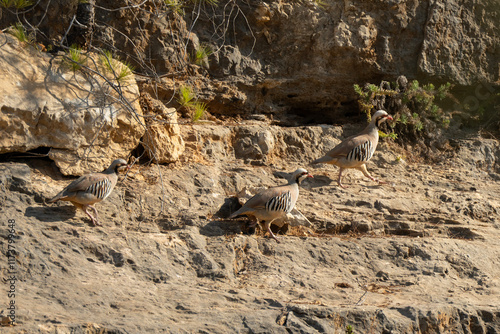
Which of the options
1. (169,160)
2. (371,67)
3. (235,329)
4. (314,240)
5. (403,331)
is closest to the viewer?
(235,329)

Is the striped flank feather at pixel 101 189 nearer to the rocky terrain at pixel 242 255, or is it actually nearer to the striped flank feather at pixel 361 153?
the rocky terrain at pixel 242 255

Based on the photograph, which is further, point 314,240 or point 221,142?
point 221,142

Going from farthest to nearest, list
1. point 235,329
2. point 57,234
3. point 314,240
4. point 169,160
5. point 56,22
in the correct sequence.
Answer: point 56,22, point 169,160, point 314,240, point 57,234, point 235,329

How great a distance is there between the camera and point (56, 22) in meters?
9.09

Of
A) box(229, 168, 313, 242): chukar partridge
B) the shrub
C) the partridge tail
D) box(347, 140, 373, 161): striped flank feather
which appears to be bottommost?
box(229, 168, 313, 242): chukar partridge

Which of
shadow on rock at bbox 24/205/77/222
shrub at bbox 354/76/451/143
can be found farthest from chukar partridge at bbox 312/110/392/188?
shadow on rock at bbox 24/205/77/222

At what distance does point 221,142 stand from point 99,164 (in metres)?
2.10

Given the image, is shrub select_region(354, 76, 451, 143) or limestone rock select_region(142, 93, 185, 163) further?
shrub select_region(354, 76, 451, 143)

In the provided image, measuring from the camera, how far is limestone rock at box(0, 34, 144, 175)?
7.11 metres

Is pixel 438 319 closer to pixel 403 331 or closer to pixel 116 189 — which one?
pixel 403 331

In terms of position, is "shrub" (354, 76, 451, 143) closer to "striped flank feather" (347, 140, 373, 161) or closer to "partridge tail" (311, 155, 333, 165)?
"striped flank feather" (347, 140, 373, 161)

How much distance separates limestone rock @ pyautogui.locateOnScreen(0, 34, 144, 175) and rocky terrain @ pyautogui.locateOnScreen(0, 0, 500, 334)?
0.02 metres

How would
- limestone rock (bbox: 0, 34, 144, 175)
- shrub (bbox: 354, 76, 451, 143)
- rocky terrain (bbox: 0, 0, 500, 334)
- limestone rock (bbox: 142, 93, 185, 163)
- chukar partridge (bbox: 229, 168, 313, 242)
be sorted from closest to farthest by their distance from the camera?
rocky terrain (bbox: 0, 0, 500, 334), limestone rock (bbox: 0, 34, 144, 175), chukar partridge (bbox: 229, 168, 313, 242), limestone rock (bbox: 142, 93, 185, 163), shrub (bbox: 354, 76, 451, 143)

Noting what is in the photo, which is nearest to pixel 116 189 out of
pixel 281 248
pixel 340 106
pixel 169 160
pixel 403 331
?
pixel 169 160
